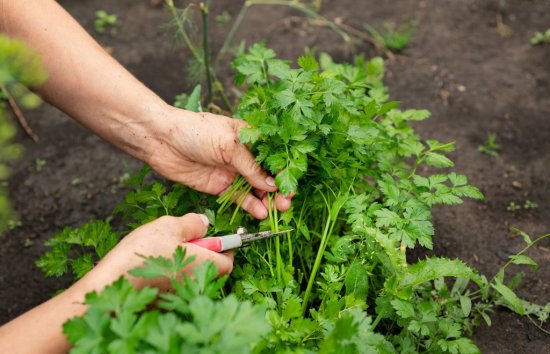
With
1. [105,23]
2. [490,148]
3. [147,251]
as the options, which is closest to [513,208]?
[490,148]

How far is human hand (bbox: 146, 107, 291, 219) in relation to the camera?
2.05m

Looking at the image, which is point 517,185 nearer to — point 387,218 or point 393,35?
point 387,218

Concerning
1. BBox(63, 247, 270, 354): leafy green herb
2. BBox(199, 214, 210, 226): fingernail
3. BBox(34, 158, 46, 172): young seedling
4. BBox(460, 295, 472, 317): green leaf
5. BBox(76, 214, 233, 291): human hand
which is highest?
BBox(63, 247, 270, 354): leafy green herb

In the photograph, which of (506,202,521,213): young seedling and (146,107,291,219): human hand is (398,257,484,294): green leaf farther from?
(506,202,521,213): young seedling

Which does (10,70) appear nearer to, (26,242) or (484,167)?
(26,242)

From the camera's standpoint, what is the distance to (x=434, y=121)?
3320 mm

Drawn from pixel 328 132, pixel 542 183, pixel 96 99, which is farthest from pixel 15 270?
pixel 542 183

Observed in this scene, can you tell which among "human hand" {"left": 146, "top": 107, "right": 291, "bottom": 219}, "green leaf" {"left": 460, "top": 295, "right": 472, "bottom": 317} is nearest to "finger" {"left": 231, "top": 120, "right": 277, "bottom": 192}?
"human hand" {"left": 146, "top": 107, "right": 291, "bottom": 219}

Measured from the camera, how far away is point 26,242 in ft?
9.49

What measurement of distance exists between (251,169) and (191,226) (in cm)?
38

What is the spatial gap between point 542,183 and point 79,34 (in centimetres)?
257

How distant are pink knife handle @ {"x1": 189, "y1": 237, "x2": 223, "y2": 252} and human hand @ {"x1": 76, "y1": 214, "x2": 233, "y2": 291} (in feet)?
0.12

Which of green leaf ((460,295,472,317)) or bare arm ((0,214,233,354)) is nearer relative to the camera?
bare arm ((0,214,233,354))

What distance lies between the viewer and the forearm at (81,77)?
6.89 ft
